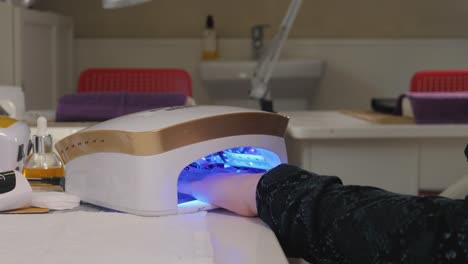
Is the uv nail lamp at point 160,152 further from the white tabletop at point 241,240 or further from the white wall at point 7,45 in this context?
the white wall at point 7,45

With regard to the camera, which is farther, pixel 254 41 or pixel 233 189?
pixel 254 41

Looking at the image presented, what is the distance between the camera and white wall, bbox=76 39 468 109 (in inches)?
123

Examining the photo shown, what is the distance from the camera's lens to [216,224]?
2.33ft

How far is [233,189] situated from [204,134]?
66 mm

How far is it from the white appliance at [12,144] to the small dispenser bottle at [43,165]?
1 centimetres

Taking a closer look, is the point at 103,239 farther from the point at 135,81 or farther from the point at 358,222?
the point at 135,81

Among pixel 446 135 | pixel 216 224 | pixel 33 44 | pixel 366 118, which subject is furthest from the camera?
pixel 33 44

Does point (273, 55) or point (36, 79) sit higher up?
point (273, 55)

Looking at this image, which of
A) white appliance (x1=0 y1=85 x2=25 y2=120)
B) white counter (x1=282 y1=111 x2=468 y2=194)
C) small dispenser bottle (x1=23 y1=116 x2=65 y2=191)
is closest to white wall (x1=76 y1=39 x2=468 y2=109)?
white counter (x1=282 y1=111 x2=468 y2=194)

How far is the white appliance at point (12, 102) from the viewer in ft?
3.92

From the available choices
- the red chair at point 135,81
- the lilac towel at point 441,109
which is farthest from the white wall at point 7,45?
the lilac towel at point 441,109

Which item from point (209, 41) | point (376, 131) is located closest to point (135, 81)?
point (376, 131)

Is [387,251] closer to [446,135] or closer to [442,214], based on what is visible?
[442,214]

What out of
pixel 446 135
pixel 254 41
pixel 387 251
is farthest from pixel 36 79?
pixel 387 251
